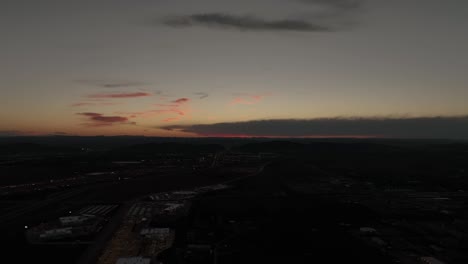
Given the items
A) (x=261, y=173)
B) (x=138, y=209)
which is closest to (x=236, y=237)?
(x=138, y=209)

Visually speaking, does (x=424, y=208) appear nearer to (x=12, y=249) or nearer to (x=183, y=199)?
(x=183, y=199)

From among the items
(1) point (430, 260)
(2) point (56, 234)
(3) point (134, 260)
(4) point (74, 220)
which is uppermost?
(4) point (74, 220)

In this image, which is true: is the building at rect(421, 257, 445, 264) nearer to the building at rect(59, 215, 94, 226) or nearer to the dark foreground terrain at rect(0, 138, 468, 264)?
the dark foreground terrain at rect(0, 138, 468, 264)

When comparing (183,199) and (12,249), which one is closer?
(12,249)

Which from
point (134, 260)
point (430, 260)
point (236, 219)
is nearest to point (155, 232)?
point (134, 260)

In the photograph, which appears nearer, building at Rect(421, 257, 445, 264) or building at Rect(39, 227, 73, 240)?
building at Rect(421, 257, 445, 264)

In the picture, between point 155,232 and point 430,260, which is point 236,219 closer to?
point 155,232

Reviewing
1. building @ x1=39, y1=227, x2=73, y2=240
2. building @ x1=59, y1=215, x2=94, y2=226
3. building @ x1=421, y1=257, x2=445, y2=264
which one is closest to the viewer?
building @ x1=421, y1=257, x2=445, y2=264

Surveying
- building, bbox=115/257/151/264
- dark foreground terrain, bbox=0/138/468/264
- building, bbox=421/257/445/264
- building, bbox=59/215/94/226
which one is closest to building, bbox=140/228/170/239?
dark foreground terrain, bbox=0/138/468/264

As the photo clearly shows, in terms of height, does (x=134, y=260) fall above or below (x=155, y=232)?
below

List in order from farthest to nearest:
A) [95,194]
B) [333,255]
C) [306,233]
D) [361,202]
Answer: [95,194] < [361,202] < [306,233] < [333,255]

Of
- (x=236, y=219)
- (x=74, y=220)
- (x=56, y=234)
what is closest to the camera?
(x=56, y=234)
